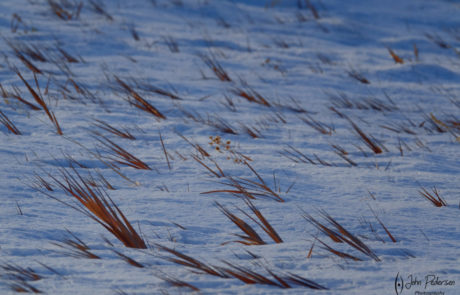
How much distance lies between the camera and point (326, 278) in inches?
41.1

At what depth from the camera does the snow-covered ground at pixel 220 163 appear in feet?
3.49

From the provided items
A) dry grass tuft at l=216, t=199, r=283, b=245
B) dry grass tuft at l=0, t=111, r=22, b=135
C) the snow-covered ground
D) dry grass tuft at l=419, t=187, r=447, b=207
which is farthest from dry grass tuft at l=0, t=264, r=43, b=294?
dry grass tuft at l=419, t=187, r=447, b=207

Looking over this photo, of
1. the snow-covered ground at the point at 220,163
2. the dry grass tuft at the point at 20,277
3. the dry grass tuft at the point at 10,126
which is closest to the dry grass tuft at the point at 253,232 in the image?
the snow-covered ground at the point at 220,163

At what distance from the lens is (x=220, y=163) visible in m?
1.80

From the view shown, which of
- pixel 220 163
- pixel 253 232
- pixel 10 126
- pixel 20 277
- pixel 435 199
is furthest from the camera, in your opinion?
pixel 10 126

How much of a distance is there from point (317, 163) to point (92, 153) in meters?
0.97

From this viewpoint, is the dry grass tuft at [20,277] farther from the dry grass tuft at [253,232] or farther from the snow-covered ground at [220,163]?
the dry grass tuft at [253,232]

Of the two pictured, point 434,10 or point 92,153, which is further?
point 434,10

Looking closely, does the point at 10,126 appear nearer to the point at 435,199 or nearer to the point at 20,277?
the point at 20,277

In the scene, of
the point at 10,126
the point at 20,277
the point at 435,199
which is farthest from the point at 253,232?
the point at 10,126

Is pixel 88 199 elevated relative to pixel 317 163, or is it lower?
elevated

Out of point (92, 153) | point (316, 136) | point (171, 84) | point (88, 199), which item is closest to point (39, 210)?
point (88, 199)

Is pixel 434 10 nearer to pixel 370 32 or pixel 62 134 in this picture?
pixel 370 32

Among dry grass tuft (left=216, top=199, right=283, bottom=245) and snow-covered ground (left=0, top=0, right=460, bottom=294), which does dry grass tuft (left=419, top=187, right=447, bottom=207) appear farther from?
dry grass tuft (left=216, top=199, right=283, bottom=245)
